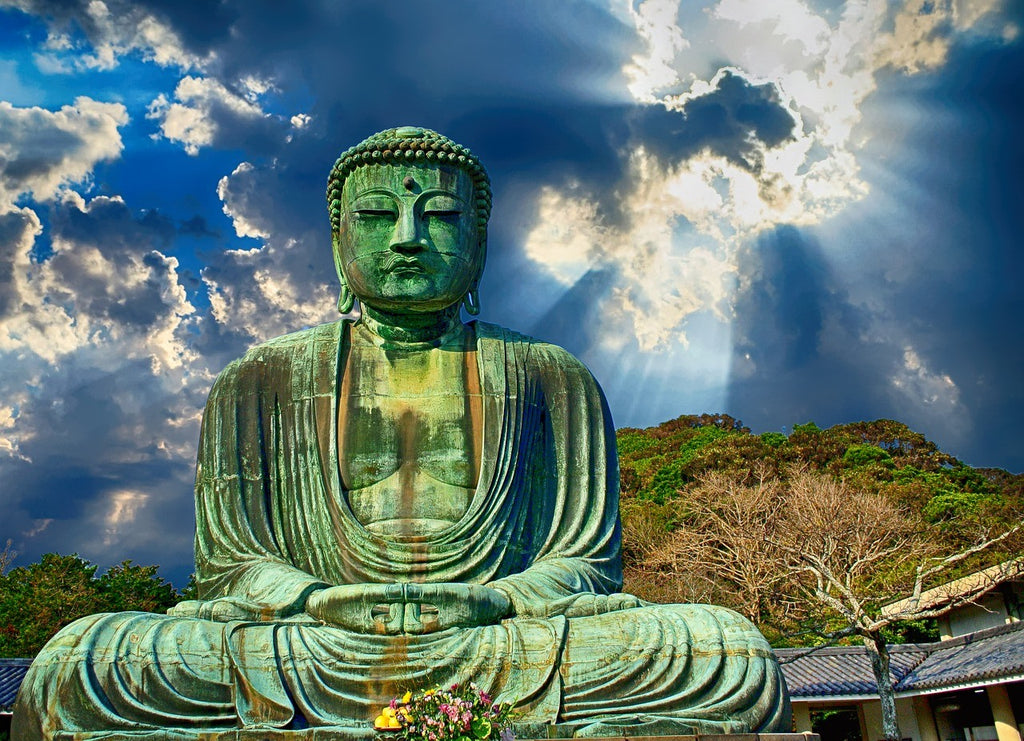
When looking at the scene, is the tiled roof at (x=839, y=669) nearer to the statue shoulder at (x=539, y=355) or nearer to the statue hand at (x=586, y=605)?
the statue shoulder at (x=539, y=355)

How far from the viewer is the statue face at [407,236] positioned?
6.89 m

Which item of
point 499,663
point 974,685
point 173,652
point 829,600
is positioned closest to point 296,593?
point 173,652

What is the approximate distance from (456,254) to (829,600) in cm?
1544

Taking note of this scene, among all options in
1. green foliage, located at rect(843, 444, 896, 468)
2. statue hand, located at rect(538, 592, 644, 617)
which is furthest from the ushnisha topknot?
green foliage, located at rect(843, 444, 896, 468)

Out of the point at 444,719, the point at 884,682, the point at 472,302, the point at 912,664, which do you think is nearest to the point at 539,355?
the point at 472,302

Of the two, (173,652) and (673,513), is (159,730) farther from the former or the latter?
(673,513)

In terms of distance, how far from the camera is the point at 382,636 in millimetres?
5246

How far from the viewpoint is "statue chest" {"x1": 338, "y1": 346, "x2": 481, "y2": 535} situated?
647 cm

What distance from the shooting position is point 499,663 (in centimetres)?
512

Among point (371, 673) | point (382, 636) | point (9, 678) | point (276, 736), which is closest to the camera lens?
point (276, 736)

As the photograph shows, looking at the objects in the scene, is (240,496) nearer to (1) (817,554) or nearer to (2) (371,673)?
(2) (371,673)

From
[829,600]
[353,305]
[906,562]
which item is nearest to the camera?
[353,305]

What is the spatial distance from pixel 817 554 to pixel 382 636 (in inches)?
787

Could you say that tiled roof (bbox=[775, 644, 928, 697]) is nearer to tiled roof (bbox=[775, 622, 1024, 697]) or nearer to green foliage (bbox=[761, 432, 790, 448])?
tiled roof (bbox=[775, 622, 1024, 697])
